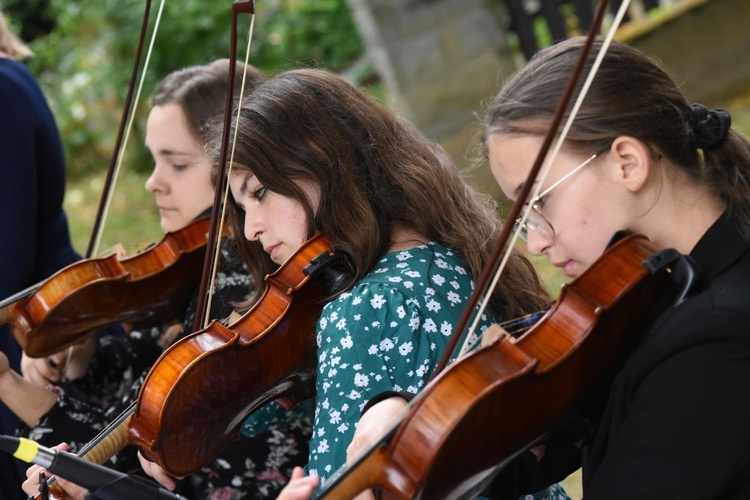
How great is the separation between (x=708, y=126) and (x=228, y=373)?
0.83m

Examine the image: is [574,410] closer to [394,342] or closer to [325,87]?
[394,342]

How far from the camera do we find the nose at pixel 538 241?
143 cm

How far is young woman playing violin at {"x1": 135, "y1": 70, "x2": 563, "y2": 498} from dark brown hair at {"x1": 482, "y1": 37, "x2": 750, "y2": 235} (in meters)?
0.32

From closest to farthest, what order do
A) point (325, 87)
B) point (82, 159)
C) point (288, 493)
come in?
point (288, 493) < point (325, 87) < point (82, 159)

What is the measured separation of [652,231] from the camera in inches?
54.5

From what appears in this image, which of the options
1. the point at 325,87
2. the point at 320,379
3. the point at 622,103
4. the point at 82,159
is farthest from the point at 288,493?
the point at 82,159

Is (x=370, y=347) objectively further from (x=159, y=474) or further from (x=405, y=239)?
(x=159, y=474)

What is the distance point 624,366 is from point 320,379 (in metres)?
0.49

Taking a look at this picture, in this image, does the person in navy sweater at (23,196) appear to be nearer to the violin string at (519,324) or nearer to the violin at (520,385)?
the violin string at (519,324)

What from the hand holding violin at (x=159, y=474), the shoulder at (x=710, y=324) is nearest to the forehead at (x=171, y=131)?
the hand holding violin at (x=159, y=474)

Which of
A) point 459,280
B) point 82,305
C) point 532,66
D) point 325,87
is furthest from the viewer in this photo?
point 82,305

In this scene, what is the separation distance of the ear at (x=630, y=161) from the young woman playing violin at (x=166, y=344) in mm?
908

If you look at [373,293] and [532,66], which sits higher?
[532,66]

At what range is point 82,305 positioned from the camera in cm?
217
